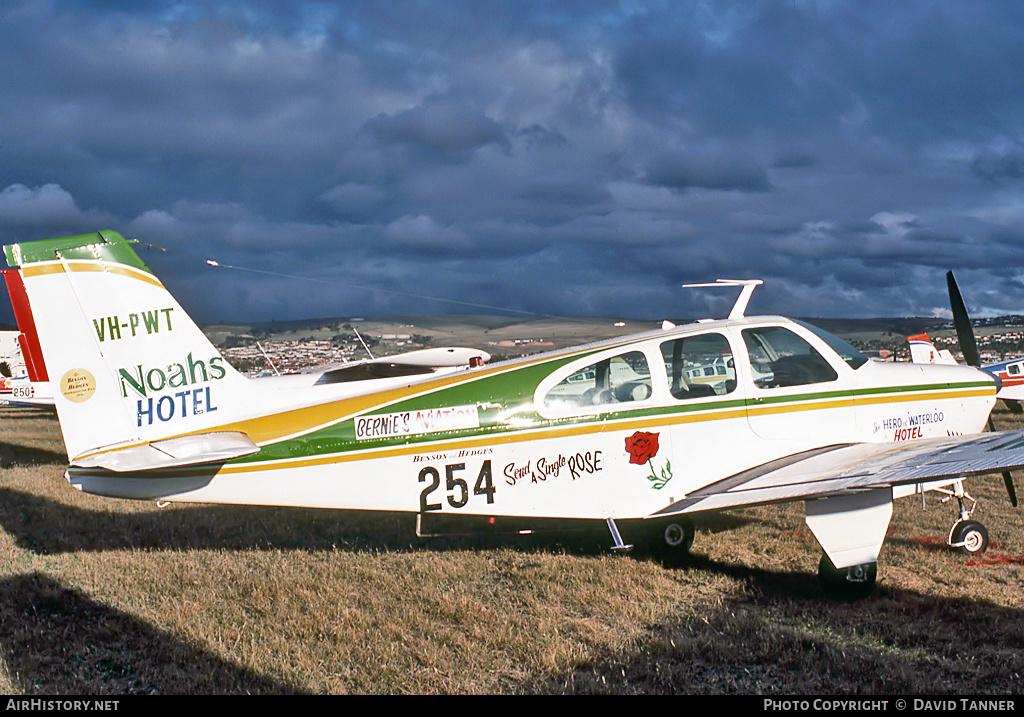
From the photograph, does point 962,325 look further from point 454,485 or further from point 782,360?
point 454,485

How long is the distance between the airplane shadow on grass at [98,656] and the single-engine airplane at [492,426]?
999 mm

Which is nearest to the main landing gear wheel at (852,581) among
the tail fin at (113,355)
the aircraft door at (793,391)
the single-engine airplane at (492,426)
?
the single-engine airplane at (492,426)

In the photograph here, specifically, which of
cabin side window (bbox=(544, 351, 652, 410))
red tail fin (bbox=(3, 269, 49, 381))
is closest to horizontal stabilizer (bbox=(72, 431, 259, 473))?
cabin side window (bbox=(544, 351, 652, 410))

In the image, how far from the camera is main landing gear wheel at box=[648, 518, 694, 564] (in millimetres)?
7004

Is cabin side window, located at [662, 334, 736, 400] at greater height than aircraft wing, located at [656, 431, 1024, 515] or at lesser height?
greater

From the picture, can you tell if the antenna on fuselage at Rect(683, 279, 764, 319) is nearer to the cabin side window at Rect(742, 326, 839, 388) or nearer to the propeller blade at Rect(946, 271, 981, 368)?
the cabin side window at Rect(742, 326, 839, 388)

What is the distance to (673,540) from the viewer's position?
7.03 metres

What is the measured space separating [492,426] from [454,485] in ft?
1.89

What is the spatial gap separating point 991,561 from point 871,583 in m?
1.88

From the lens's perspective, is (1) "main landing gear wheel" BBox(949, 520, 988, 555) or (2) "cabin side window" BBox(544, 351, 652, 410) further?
(1) "main landing gear wheel" BBox(949, 520, 988, 555)

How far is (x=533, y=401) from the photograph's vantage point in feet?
19.5

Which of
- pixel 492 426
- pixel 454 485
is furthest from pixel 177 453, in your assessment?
pixel 492 426

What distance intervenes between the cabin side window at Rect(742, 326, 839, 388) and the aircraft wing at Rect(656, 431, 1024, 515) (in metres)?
0.66
